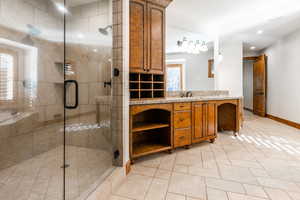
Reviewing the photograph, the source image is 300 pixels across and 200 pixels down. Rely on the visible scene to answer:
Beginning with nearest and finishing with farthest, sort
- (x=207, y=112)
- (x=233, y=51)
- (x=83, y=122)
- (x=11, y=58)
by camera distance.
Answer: (x=11, y=58), (x=83, y=122), (x=207, y=112), (x=233, y=51)

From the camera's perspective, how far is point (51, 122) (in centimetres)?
198

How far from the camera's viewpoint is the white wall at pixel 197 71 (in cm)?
400

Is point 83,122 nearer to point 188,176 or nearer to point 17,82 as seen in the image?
point 17,82

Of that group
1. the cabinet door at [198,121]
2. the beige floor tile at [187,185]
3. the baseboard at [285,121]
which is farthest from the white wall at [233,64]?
the beige floor tile at [187,185]

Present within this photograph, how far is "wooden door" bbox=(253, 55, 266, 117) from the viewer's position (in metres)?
5.07

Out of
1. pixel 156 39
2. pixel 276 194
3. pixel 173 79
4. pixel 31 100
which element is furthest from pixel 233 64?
pixel 31 100

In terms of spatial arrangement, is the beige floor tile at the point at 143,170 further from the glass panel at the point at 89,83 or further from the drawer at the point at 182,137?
the drawer at the point at 182,137

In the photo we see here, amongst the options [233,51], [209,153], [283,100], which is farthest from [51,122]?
[283,100]

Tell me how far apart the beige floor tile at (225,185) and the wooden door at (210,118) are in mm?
974

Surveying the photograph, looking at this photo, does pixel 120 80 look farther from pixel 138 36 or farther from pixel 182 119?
pixel 182 119

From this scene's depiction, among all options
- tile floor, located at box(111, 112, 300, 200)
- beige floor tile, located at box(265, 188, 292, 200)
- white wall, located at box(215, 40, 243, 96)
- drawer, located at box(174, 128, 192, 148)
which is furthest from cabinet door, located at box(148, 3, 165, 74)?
white wall, located at box(215, 40, 243, 96)

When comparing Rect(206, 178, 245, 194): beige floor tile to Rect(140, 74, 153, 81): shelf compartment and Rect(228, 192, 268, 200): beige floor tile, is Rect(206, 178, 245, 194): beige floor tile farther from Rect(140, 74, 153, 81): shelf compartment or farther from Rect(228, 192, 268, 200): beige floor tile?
Rect(140, 74, 153, 81): shelf compartment

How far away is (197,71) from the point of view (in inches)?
162

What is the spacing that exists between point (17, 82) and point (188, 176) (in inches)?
85.3
